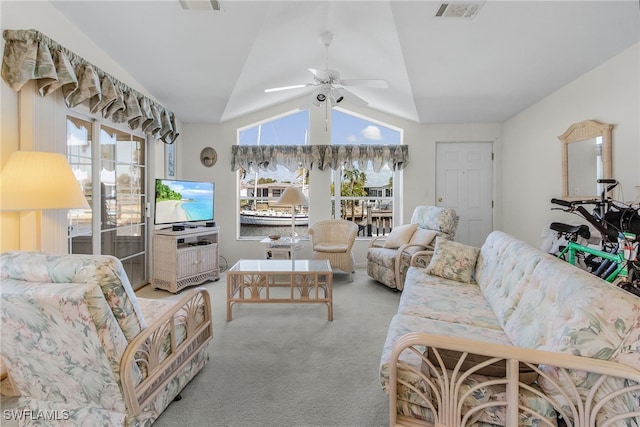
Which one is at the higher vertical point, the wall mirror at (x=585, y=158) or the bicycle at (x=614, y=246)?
the wall mirror at (x=585, y=158)

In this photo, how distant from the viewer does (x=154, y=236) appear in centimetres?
391

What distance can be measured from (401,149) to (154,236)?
3.75m

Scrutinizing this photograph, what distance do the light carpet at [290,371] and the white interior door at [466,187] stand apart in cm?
255

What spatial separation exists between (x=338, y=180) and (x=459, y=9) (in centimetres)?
307

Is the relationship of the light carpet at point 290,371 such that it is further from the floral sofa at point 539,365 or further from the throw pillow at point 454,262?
the throw pillow at point 454,262

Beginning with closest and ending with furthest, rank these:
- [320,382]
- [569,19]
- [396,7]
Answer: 1. [320,382]
2. [569,19]
3. [396,7]

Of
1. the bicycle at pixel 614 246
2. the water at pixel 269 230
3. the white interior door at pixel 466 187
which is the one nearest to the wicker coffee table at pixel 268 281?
the bicycle at pixel 614 246

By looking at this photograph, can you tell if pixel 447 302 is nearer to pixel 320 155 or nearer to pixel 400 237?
pixel 400 237

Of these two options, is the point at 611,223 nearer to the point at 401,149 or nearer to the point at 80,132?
the point at 401,149

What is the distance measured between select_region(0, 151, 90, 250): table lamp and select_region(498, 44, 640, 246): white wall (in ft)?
13.6

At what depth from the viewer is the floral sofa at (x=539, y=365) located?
3.55 ft

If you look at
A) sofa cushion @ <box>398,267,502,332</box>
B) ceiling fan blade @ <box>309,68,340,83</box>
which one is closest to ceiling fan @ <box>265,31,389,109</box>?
ceiling fan blade @ <box>309,68,340,83</box>

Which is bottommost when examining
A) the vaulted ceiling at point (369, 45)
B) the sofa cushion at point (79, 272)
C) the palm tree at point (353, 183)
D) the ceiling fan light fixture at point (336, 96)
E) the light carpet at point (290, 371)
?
the light carpet at point (290, 371)

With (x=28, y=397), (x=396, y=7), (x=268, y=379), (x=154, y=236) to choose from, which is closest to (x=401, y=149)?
(x=396, y=7)
